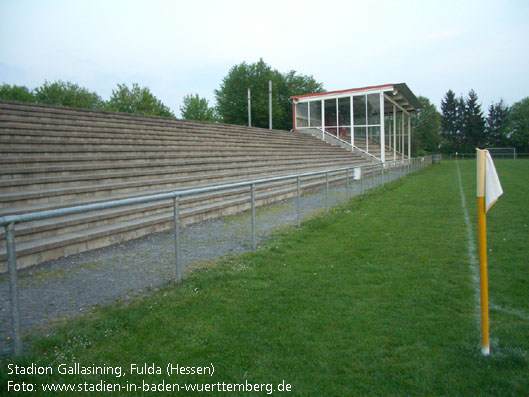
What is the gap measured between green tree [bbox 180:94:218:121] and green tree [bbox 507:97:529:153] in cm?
5328

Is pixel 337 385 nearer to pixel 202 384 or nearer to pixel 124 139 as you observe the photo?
pixel 202 384

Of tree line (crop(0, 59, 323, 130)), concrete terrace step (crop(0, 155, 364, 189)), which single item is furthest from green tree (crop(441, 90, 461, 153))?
concrete terrace step (crop(0, 155, 364, 189))

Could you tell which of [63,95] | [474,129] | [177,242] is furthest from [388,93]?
[474,129]

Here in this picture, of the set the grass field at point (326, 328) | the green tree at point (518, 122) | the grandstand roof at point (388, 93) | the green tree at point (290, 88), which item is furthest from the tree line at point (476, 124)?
the grass field at point (326, 328)

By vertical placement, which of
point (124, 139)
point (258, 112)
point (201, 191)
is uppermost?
point (258, 112)

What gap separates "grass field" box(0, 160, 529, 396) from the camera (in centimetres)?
307

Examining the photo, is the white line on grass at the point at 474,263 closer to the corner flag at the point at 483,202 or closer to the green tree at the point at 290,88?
the corner flag at the point at 483,202

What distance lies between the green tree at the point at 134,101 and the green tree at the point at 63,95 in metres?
3.69

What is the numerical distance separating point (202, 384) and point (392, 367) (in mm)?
1450

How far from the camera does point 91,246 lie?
6.97 metres

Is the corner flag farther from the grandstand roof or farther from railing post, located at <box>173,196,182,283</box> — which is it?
the grandstand roof

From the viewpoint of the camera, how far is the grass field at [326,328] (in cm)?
307

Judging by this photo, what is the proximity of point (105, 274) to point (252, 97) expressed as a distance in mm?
52273

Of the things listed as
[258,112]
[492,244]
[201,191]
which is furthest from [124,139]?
[258,112]
